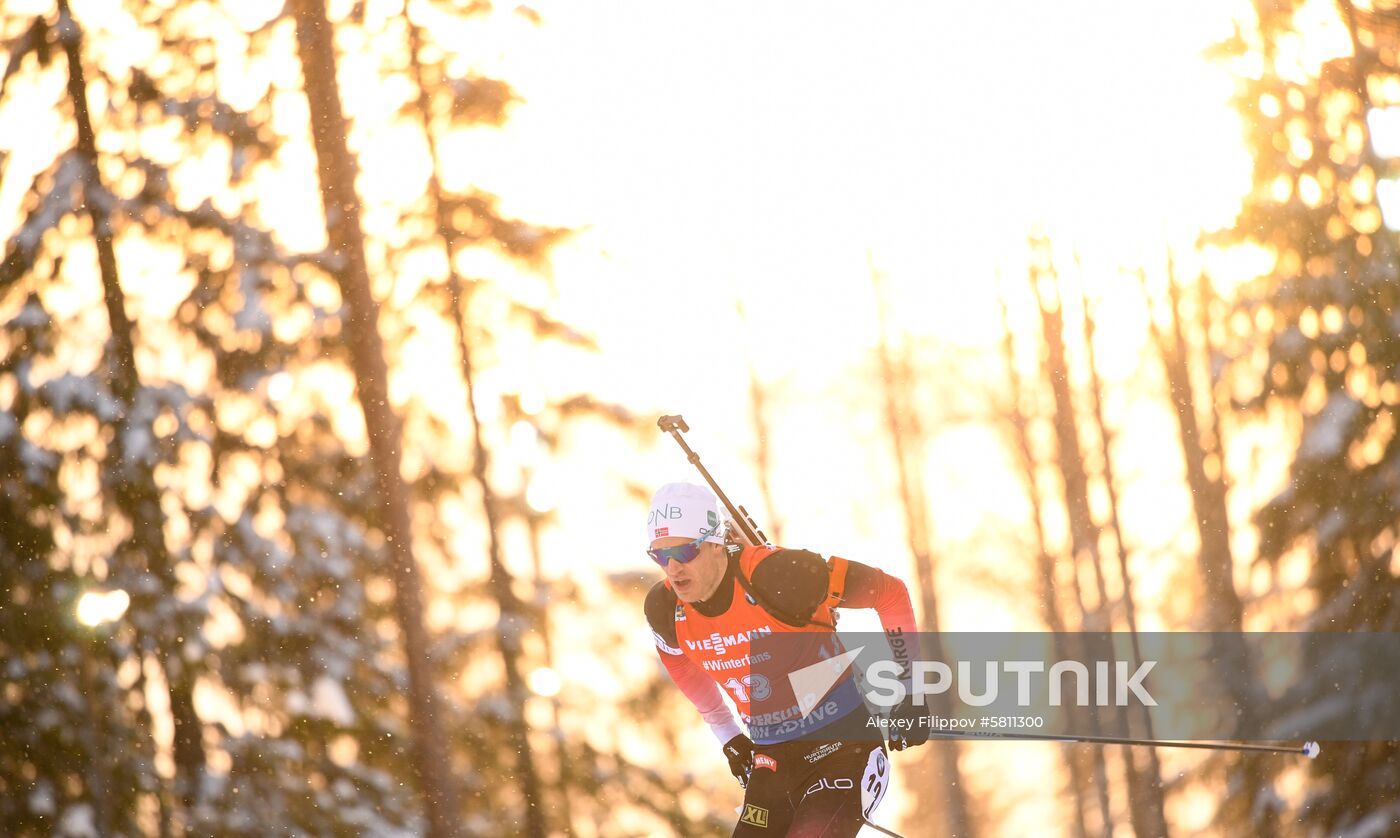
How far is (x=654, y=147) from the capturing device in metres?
8.66

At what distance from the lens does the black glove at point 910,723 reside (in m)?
4.33

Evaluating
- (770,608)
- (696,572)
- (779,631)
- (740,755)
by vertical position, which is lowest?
(740,755)

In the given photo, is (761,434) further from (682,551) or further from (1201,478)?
(682,551)

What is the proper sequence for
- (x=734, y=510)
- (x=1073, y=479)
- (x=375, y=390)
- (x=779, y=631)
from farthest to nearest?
(x=1073, y=479) → (x=375, y=390) → (x=734, y=510) → (x=779, y=631)

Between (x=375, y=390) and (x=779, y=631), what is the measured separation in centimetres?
470

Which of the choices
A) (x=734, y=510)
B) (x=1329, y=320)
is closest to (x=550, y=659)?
(x=734, y=510)

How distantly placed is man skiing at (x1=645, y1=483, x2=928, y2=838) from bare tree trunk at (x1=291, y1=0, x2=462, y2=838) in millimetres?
4102

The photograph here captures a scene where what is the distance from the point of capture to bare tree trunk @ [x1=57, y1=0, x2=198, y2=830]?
8.02 m

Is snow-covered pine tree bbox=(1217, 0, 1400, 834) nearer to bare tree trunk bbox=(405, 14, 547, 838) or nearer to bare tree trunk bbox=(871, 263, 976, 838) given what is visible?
bare tree trunk bbox=(871, 263, 976, 838)

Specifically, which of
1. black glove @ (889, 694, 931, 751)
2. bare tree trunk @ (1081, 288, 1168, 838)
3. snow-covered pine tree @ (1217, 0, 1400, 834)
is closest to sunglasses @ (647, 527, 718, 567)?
black glove @ (889, 694, 931, 751)

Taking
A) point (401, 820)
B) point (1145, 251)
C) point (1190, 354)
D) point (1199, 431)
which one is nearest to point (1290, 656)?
point (1199, 431)

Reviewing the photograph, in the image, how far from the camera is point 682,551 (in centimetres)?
419

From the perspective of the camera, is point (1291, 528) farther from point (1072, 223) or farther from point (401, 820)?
point (401, 820)

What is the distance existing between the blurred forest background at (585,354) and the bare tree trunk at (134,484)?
0.11 ft
